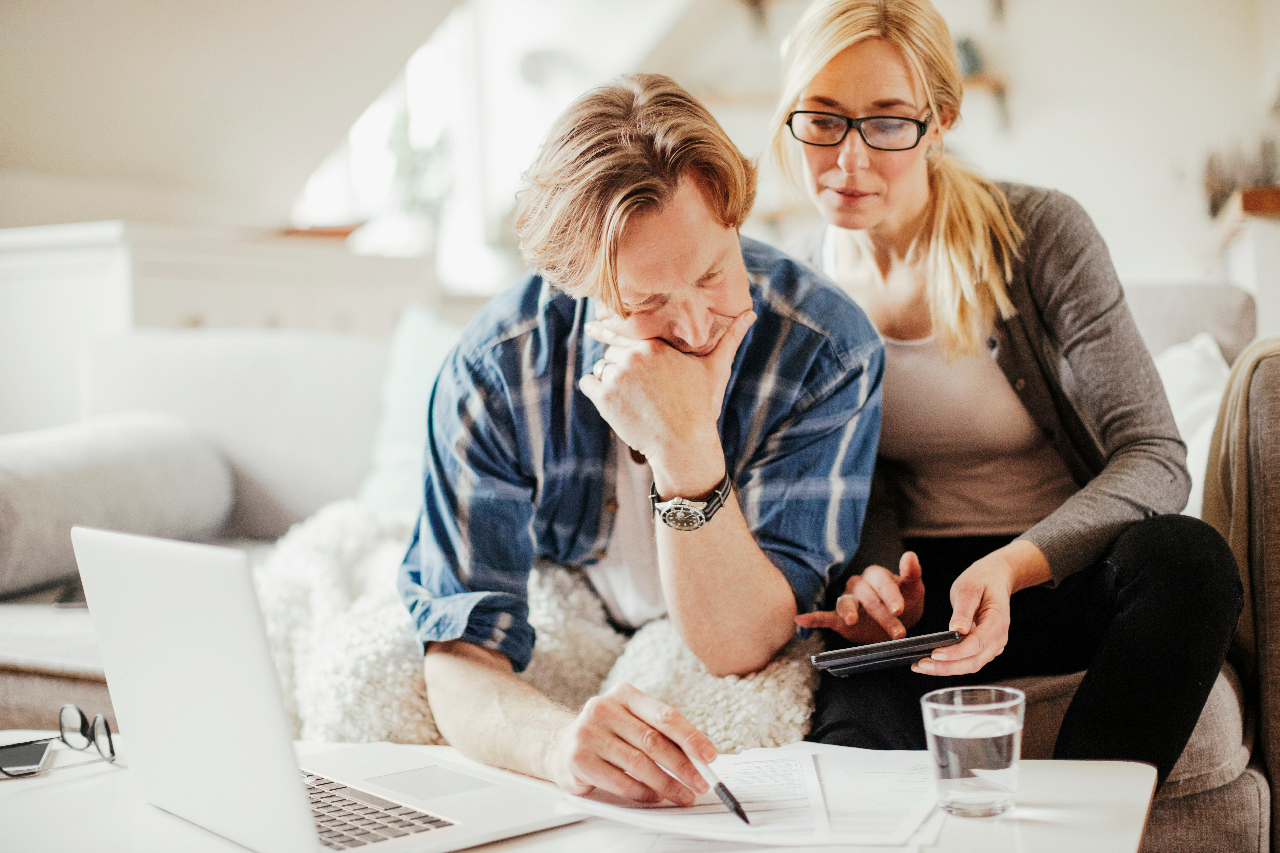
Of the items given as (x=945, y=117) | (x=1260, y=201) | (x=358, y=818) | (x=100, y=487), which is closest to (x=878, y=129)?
(x=945, y=117)

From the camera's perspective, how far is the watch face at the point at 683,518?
3.08 feet

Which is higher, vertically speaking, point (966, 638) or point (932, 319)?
point (932, 319)

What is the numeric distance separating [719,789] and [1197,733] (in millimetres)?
556

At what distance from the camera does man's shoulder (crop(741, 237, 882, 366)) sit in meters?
1.02

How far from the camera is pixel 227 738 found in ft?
2.05

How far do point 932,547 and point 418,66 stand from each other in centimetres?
289

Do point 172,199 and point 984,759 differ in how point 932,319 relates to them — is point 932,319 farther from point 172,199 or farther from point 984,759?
point 172,199

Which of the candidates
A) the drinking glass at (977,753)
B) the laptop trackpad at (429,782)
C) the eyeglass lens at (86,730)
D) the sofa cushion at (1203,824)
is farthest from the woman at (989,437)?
the eyeglass lens at (86,730)

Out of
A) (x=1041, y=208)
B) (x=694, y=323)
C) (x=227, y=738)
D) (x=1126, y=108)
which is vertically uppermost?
(x=1126, y=108)

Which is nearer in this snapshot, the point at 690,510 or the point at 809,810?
the point at 809,810

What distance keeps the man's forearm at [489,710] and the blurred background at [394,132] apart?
2.61ft

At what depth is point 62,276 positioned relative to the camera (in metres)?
2.09

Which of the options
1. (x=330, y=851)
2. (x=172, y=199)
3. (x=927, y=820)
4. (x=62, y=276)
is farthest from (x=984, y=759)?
(x=172, y=199)

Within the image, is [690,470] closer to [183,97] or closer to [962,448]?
[962,448]
